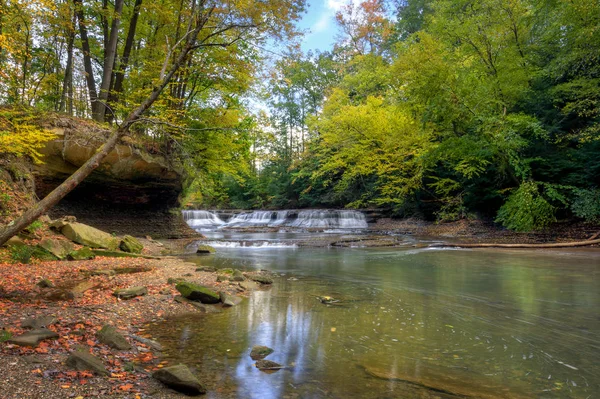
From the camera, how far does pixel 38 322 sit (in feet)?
13.1

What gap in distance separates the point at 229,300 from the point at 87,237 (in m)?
6.87

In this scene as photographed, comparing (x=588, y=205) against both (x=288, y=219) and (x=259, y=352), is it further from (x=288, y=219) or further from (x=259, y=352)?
(x=288, y=219)

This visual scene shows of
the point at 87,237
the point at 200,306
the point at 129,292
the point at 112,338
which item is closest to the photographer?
the point at 112,338

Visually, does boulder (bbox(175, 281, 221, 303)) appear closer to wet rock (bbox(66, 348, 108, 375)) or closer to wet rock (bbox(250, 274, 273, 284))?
wet rock (bbox(250, 274, 273, 284))

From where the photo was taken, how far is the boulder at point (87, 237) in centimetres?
1038

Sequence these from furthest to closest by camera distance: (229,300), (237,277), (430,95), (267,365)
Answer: (430,95) < (237,277) < (229,300) < (267,365)

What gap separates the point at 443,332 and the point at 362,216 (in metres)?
24.3

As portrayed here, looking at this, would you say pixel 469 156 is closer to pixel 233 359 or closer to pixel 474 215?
pixel 474 215

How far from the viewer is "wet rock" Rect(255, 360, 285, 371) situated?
3.61 metres

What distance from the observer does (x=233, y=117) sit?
16125mm

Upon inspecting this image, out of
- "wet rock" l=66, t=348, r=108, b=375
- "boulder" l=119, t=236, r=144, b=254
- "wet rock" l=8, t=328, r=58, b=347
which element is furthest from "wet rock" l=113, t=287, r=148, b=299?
"boulder" l=119, t=236, r=144, b=254

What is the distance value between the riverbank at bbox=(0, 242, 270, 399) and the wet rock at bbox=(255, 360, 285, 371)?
36.8 inches

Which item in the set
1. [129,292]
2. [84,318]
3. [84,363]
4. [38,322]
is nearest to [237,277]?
[129,292]

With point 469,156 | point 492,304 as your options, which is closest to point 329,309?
point 492,304
